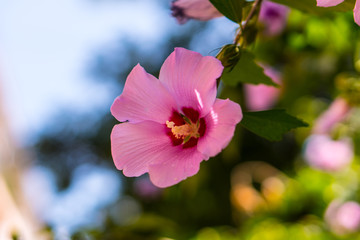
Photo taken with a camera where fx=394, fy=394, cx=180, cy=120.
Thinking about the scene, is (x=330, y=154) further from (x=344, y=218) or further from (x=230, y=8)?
(x=230, y=8)

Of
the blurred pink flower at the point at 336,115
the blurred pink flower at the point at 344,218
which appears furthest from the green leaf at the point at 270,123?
the blurred pink flower at the point at 344,218

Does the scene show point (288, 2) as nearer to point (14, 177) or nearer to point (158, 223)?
point (158, 223)

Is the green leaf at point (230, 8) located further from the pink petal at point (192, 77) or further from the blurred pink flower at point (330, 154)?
the blurred pink flower at point (330, 154)

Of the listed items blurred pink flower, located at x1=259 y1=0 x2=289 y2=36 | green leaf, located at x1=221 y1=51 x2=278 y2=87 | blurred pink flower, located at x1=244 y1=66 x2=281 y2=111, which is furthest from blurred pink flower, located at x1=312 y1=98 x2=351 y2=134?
blurred pink flower, located at x1=244 y1=66 x2=281 y2=111

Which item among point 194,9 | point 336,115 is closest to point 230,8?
point 194,9

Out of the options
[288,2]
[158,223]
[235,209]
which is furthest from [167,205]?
[288,2]

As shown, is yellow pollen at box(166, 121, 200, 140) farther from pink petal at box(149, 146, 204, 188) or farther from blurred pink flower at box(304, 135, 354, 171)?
blurred pink flower at box(304, 135, 354, 171)
